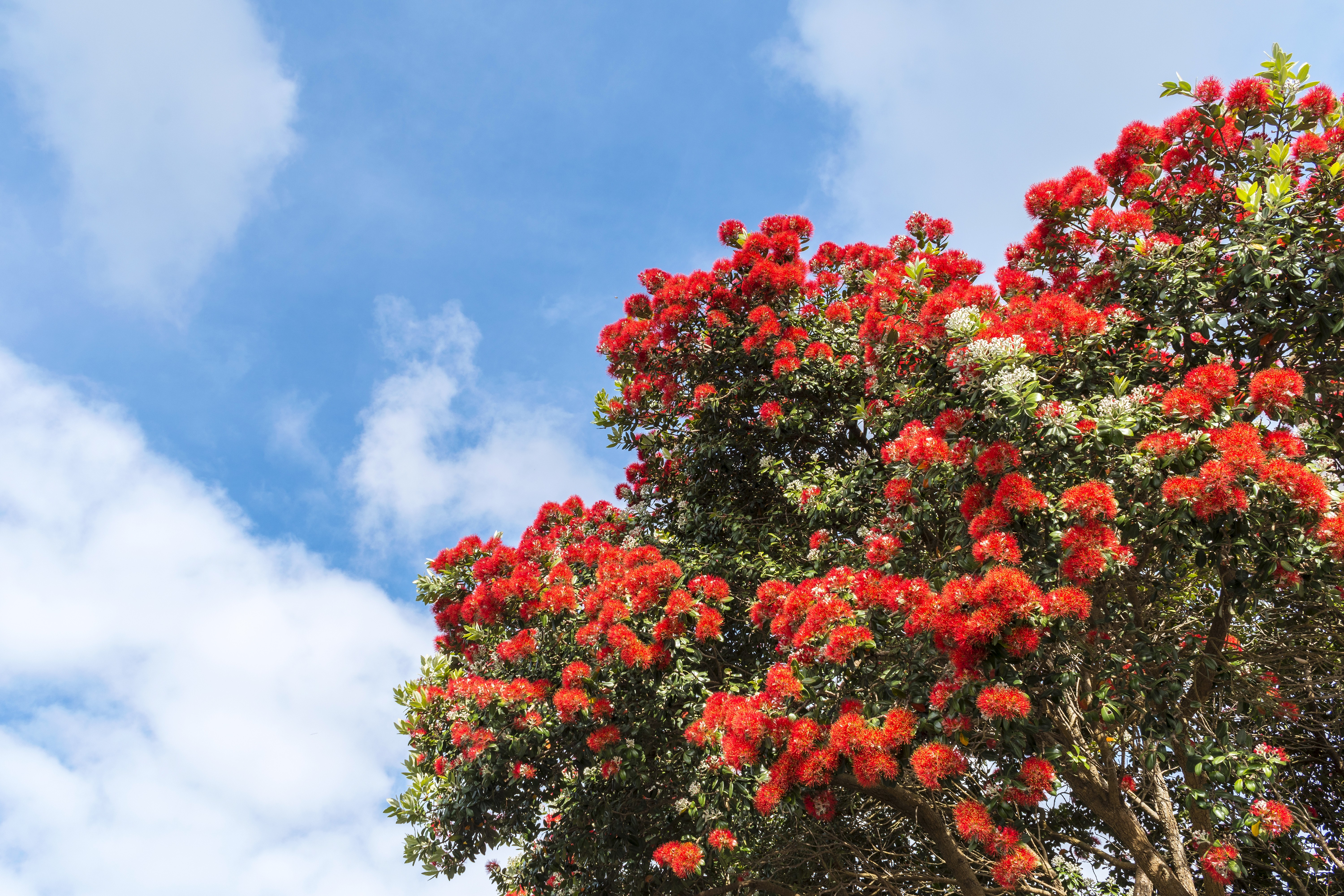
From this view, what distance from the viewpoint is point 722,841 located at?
21.5ft

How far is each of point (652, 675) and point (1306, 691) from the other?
6.54 m

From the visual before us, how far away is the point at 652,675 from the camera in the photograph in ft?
23.1

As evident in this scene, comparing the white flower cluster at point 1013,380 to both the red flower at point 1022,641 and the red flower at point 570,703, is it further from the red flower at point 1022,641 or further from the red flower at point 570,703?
the red flower at point 570,703

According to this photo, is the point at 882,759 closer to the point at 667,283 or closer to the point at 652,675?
Result: the point at 652,675

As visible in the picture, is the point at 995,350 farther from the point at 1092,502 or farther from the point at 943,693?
the point at 943,693

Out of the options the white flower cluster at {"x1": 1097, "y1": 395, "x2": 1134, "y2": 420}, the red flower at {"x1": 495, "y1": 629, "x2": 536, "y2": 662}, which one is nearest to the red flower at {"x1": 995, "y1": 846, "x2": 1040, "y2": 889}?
the white flower cluster at {"x1": 1097, "y1": 395, "x2": 1134, "y2": 420}

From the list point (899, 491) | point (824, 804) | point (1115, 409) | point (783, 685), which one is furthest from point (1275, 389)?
point (824, 804)

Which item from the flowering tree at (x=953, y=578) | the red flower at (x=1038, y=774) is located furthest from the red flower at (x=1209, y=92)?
the red flower at (x=1038, y=774)

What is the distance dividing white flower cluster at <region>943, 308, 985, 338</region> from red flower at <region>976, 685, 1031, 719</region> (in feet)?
7.74

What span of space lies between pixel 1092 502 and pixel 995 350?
115 centimetres

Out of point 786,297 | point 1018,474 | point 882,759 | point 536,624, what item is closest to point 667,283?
point 786,297

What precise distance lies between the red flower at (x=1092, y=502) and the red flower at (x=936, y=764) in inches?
69.9

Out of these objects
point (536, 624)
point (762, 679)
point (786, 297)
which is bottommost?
point (762, 679)

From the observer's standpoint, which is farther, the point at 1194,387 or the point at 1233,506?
the point at 1194,387
